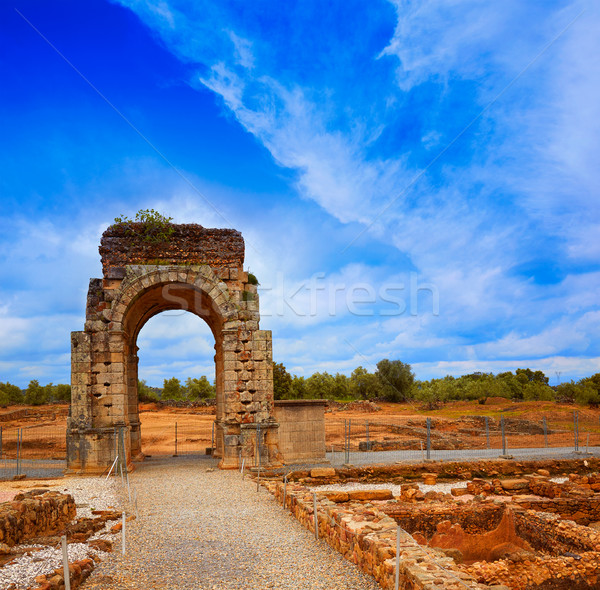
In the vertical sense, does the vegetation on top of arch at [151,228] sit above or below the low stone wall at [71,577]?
above

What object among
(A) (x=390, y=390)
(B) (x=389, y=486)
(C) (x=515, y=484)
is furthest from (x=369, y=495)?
(A) (x=390, y=390)

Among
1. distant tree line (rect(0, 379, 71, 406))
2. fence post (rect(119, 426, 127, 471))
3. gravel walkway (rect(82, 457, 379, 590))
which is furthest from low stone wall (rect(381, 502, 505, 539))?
distant tree line (rect(0, 379, 71, 406))

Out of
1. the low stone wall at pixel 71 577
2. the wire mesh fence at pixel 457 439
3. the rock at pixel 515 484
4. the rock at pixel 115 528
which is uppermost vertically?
the low stone wall at pixel 71 577

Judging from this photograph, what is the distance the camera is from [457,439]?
87.0 ft

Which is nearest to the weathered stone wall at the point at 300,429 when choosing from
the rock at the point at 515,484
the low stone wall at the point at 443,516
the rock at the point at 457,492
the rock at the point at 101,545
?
the rock at the point at 457,492

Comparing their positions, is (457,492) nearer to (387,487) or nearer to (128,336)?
(387,487)

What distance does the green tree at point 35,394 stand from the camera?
54875 mm

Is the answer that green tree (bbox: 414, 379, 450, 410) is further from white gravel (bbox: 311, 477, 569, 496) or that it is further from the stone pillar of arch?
the stone pillar of arch

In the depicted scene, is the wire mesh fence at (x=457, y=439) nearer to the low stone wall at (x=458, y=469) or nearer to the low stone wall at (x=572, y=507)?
the low stone wall at (x=458, y=469)

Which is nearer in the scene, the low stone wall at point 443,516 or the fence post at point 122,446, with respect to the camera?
the low stone wall at point 443,516

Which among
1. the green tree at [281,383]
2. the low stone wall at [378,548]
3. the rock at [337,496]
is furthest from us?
the green tree at [281,383]

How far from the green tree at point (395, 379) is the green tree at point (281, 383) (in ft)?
72.8

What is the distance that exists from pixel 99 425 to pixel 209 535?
812cm

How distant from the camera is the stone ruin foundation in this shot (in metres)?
6.38
